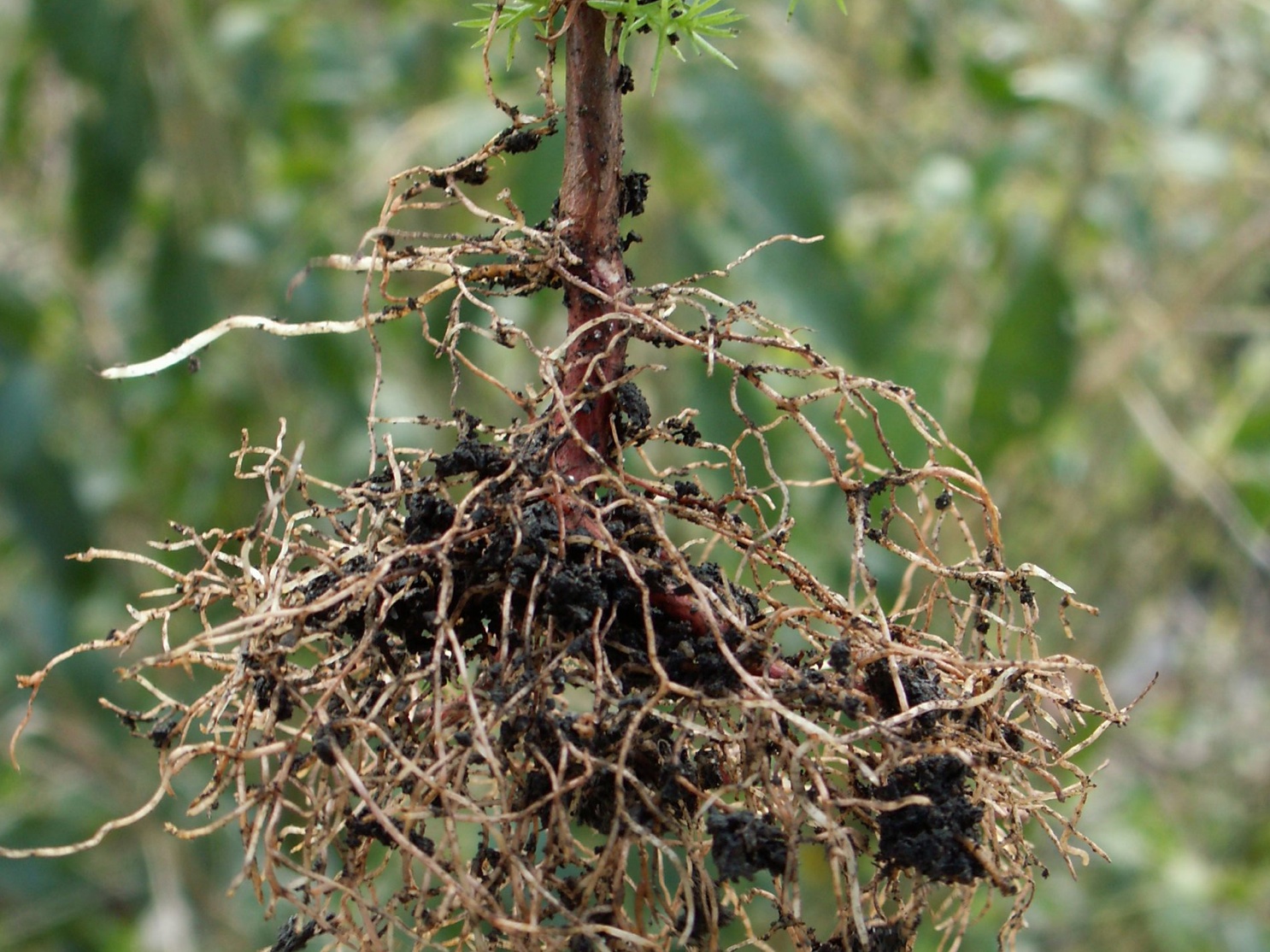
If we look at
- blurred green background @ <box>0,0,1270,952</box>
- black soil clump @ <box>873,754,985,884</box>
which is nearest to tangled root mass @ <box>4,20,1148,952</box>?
black soil clump @ <box>873,754,985,884</box>

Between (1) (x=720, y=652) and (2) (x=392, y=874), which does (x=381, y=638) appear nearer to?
(1) (x=720, y=652)

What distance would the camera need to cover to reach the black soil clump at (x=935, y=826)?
47 centimetres

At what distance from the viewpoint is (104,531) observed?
192 centimetres

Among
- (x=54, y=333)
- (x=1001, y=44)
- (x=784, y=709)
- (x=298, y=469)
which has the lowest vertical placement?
(x=784, y=709)

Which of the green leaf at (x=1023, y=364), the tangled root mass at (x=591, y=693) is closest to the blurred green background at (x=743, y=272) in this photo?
the green leaf at (x=1023, y=364)

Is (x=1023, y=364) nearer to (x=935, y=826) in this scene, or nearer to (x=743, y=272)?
(x=743, y=272)

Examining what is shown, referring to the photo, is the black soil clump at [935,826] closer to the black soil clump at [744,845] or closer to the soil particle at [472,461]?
the black soil clump at [744,845]

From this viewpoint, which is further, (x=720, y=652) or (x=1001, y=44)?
(x=1001, y=44)

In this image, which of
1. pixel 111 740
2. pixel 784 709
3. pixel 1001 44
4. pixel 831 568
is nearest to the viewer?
pixel 784 709

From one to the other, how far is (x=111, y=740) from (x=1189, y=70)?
1.68m

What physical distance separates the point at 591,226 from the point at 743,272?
2.93ft

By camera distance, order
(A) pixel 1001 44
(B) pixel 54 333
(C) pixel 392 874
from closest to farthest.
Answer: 1. (C) pixel 392 874
2. (A) pixel 1001 44
3. (B) pixel 54 333

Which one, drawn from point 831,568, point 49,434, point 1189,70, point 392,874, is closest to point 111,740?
point 49,434

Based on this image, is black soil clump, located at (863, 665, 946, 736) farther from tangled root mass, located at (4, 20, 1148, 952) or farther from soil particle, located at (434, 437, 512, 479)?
soil particle, located at (434, 437, 512, 479)
